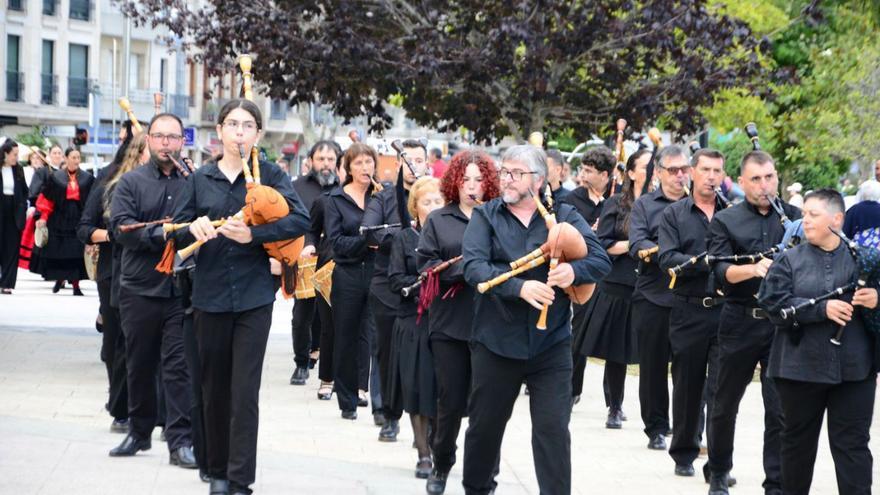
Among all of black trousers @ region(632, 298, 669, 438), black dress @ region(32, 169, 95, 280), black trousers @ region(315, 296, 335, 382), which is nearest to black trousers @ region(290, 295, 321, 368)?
black trousers @ region(315, 296, 335, 382)

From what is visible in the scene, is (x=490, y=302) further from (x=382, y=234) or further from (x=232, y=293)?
(x=382, y=234)

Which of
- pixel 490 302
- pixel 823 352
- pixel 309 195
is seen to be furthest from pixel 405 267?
pixel 309 195

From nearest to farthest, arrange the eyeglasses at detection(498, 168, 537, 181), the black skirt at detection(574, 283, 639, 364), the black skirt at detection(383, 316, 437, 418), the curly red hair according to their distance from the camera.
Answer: the eyeglasses at detection(498, 168, 537, 181) → the curly red hair → the black skirt at detection(383, 316, 437, 418) → the black skirt at detection(574, 283, 639, 364)

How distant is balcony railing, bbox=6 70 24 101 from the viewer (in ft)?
185

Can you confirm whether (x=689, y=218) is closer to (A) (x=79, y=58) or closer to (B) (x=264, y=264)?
(B) (x=264, y=264)

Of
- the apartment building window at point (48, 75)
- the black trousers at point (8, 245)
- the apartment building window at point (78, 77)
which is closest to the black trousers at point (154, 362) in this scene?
the black trousers at point (8, 245)

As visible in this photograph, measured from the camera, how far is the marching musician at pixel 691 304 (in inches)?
392

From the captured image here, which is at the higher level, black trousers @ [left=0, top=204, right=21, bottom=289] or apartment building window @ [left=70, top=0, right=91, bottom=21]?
apartment building window @ [left=70, top=0, right=91, bottom=21]

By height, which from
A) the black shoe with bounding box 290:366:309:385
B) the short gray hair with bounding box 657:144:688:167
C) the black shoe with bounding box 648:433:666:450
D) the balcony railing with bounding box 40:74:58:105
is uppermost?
the balcony railing with bounding box 40:74:58:105

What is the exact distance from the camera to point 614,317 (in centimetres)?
1244

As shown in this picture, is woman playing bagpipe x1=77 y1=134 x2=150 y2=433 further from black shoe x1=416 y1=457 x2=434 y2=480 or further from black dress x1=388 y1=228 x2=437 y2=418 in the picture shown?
black shoe x1=416 y1=457 x2=434 y2=480

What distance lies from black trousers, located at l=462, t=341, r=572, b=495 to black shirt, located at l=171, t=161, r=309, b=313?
1133mm

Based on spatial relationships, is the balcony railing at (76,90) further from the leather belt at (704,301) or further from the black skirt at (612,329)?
the leather belt at (704,301)

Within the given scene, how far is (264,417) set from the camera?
12281 mm
